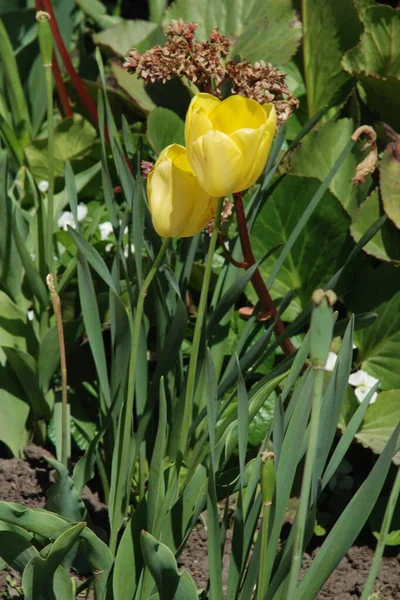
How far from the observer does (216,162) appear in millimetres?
884

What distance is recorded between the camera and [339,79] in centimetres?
198

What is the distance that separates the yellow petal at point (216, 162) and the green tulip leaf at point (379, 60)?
993 mm

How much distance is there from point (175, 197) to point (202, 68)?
0.98 ft

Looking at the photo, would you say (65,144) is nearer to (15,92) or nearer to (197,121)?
(15,92)

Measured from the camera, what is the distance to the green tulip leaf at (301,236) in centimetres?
163

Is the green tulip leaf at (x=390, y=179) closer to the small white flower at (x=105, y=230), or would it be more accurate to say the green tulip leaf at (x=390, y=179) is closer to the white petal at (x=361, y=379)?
the white petal at (x=361, y=379)

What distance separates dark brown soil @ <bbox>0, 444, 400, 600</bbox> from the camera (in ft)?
4.71

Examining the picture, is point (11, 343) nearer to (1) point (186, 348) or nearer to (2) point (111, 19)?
(1) point (186, 348)

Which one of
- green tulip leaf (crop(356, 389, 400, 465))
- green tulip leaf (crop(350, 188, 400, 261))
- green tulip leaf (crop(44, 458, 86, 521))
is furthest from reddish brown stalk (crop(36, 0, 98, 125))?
green tulip leaf (crop(44, 458, 86, 521))

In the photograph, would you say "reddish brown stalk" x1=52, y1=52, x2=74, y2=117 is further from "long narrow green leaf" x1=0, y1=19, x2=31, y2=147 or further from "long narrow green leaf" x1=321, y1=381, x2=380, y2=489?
"long narrow green leaf" x1=321, y1=381, x2=380, y2=489

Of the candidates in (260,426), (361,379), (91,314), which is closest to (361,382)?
(361,379)

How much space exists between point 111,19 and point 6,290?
1.22m

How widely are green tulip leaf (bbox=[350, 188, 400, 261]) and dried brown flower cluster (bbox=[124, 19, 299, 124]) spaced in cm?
50

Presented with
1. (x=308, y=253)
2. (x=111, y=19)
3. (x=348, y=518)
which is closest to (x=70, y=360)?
(x=308, y=253)
